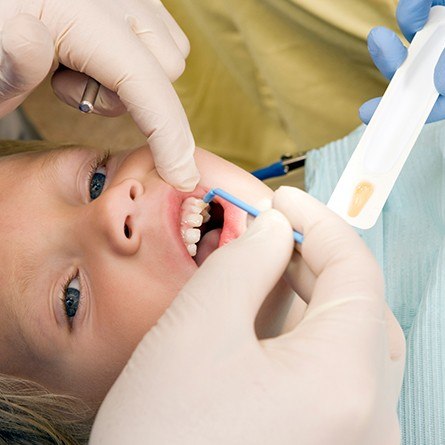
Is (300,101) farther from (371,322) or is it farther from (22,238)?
(371,322)

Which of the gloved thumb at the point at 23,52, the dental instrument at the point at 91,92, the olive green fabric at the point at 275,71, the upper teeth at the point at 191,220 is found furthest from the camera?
the olive green fabric at the point at 275,71

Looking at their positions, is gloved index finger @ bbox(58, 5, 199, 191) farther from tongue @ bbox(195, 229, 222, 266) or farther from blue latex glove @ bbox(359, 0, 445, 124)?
blue latex glove @ bbox(359, 0, 445, 124)

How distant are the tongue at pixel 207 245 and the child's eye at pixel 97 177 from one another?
0.77 feet

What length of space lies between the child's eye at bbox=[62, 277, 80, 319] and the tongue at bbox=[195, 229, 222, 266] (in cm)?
23

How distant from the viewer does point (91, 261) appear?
1.20 metres

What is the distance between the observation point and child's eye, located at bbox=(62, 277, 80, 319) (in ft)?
4.01

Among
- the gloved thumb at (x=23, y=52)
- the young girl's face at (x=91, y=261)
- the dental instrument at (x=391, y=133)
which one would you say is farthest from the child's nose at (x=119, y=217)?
the dental instrument at (x=391, y=133)

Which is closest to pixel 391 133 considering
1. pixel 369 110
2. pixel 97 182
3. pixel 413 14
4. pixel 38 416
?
pixel 369 110

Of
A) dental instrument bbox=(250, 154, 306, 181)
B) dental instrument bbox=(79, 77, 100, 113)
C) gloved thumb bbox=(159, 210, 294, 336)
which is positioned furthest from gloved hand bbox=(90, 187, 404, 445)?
dental instrument bbox=(250, 154, 306, 181)

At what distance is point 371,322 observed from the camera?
889 millimetres

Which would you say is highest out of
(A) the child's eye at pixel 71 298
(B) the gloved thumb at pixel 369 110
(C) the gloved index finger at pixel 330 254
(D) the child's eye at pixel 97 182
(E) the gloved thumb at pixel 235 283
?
(B) the gloved thumb at pixel 369 110

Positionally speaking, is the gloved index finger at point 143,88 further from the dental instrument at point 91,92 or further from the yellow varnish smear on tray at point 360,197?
the yellow varnish smear on tray at point 360,197

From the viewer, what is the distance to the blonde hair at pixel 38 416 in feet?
3.89

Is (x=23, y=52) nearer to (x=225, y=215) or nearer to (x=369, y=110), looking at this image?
(x=225, y=215)
